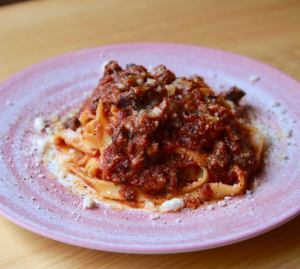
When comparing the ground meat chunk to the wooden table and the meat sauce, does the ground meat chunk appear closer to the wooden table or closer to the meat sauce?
the meat sauce

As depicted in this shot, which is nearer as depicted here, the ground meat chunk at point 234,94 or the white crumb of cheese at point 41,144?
the white crumb of cheese at point 41,144

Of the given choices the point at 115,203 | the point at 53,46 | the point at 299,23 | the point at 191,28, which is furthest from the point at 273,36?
the point at 115,203

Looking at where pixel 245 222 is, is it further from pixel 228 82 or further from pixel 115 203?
pixel 228 82

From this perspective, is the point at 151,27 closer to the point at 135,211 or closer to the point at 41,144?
the point at 41,144

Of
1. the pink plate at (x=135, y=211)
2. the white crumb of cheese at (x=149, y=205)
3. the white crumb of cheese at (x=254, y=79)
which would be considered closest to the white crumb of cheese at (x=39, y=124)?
the pink plate at (x=135, y=211)

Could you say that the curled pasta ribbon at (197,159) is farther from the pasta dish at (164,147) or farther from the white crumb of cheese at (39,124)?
the white crumb of cheese at (39,124)

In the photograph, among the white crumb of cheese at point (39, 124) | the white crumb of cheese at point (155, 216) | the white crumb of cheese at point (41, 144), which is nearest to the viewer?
the white crumb of cheese at point (155, 216)
